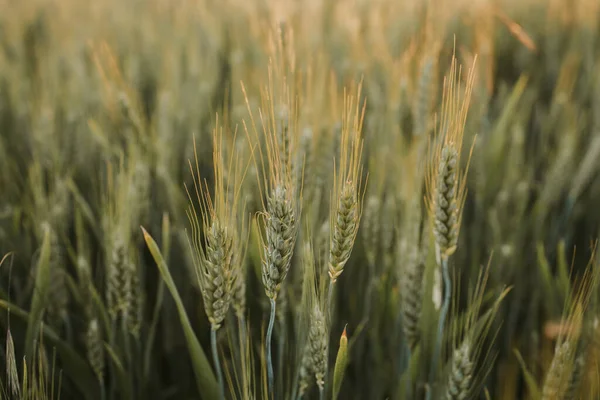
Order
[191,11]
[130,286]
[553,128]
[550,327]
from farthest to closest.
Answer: [191,11]
[553,128]
[550,327]
[130,286]

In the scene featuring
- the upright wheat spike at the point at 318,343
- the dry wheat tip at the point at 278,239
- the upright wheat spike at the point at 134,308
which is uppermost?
the dry wheat tip at the point at 278,239

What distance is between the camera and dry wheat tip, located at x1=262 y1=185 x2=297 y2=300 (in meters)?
0.53

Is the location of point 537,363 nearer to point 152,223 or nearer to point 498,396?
point 498,396

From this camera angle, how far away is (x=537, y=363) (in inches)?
33.9

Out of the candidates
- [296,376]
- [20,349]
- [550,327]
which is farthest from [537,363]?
[20,349]

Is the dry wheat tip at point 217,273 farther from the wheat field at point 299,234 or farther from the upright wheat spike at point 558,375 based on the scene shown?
the upright wheat spike at point 558,375

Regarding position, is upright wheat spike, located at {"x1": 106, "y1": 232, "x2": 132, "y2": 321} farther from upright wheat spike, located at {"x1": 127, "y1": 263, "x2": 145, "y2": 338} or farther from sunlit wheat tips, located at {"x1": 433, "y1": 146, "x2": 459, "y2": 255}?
sunlit wheat tips, located at {"x1": 433, "y1": 146, "x2": 459, "y2": 255}

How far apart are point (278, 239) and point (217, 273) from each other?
79mm

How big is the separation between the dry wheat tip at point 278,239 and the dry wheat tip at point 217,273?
50 mm

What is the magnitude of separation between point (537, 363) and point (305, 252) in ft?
1.65

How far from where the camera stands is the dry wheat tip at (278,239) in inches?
21.0

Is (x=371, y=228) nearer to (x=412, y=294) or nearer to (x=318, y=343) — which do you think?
(x=412, y=294)

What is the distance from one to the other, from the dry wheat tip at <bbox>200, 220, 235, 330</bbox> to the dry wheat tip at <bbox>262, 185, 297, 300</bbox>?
50 millimetres

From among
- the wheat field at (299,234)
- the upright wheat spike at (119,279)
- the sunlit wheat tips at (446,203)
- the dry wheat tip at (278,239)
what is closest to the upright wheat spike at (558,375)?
the wheat field at (299,234)
